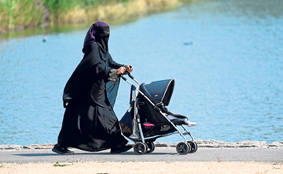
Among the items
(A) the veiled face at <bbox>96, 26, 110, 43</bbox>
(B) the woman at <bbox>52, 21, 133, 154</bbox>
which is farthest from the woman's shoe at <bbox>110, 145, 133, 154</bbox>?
(A) the veiled face at <bbox>96, 26, 110, 43</bbox>

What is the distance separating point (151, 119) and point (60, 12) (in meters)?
28.8

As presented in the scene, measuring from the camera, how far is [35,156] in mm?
8109

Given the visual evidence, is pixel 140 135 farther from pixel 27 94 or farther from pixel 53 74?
pixel 53 74

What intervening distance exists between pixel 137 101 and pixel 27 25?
27925mm

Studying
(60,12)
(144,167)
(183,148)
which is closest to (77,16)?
(60,12)

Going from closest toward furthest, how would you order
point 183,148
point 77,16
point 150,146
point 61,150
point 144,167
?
point 144,167, point 183,148, point 61,150, point 150,146, point 77,16

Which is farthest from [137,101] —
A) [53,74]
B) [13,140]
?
[53,74]

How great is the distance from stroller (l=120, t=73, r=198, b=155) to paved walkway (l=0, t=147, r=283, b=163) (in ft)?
0.55

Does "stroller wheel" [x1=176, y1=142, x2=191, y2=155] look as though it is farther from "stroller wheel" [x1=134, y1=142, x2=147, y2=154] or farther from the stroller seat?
"stroller wheel" [x1=134, y1=142, x2=147, y2=154]

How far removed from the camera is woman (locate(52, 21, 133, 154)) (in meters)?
7.93

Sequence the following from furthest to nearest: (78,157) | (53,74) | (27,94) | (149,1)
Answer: (149,1) < (53,74) < (27,94) < (78,157)

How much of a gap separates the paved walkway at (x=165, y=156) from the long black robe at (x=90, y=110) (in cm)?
22

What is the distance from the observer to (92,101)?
26.3ft

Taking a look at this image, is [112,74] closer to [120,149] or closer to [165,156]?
[120,149]
